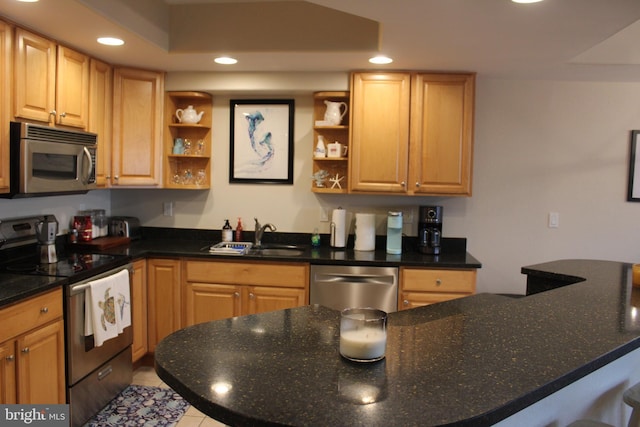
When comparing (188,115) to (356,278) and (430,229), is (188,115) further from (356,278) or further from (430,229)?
(430,229)

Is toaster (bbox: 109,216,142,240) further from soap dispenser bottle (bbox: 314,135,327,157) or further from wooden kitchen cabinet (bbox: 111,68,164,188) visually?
soap dispenser bottle (bbox: 314,135,327,157)

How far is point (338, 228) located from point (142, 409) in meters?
1.77

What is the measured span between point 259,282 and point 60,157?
146 cm

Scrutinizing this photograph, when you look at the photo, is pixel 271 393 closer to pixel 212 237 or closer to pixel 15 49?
pixel 15 49

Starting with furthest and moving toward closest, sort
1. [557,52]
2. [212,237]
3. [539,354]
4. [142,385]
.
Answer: [212,237] → [142,385] → [557,52] → [539,354]

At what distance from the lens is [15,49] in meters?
2.50

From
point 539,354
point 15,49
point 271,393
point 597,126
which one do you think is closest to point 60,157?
point 15,49

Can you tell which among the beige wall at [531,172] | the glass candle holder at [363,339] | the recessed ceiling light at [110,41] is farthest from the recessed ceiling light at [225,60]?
the glass candle holder at [363,339]

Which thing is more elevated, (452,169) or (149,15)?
(149,15)

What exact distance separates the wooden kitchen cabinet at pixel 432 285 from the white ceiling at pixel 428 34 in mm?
1383

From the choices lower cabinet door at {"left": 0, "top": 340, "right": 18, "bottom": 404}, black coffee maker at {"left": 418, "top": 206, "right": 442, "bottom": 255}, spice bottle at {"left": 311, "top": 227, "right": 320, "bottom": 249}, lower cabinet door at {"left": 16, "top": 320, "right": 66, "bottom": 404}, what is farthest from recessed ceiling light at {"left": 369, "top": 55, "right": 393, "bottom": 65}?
lower cabinet door at {"left": 0, "top": 340, "right": 18, "bottom": 404}

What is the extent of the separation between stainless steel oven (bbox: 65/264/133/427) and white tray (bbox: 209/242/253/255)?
617 millimetres

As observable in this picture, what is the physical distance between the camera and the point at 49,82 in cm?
276

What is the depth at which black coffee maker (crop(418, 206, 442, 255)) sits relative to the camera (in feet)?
11.4
